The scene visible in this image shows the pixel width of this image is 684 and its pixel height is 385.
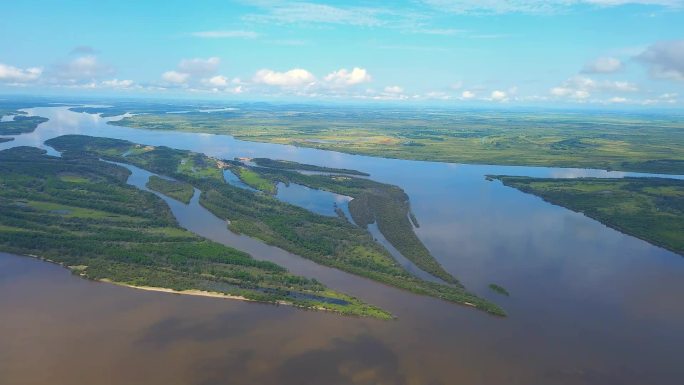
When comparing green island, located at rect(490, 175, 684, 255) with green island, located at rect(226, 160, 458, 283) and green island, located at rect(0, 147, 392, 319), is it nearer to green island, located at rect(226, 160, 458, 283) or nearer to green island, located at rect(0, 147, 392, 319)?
green island, located at rect(226, 160, 458, 283)

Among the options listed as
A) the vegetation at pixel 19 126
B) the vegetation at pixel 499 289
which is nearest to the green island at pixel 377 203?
the vegetation at pixel 499 289

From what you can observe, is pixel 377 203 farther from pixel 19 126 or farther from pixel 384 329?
pixel 19 126

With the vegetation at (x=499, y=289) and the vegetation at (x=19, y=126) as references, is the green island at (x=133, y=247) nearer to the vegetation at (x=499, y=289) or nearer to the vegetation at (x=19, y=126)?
the vegetation at (x=499, y=289)

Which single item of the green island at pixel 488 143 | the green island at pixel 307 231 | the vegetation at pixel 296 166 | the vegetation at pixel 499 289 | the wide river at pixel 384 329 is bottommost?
the wide river at pixel 384 329

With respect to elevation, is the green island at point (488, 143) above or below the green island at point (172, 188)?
above

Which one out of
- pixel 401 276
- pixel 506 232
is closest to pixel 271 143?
pixel 506 232

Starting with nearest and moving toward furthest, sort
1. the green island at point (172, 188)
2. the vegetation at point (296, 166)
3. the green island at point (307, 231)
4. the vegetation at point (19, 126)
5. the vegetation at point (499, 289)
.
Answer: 1. the vegetation at point (499, 289)
2. the green island at point (307, 231)
3. the green island at point (172, 188)
4. the vegetation at point (296, 166)
5. the vegetation at point (19, 126)

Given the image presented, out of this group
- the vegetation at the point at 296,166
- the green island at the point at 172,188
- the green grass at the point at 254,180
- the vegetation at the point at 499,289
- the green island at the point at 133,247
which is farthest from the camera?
the vegetation at the point at 296,166
